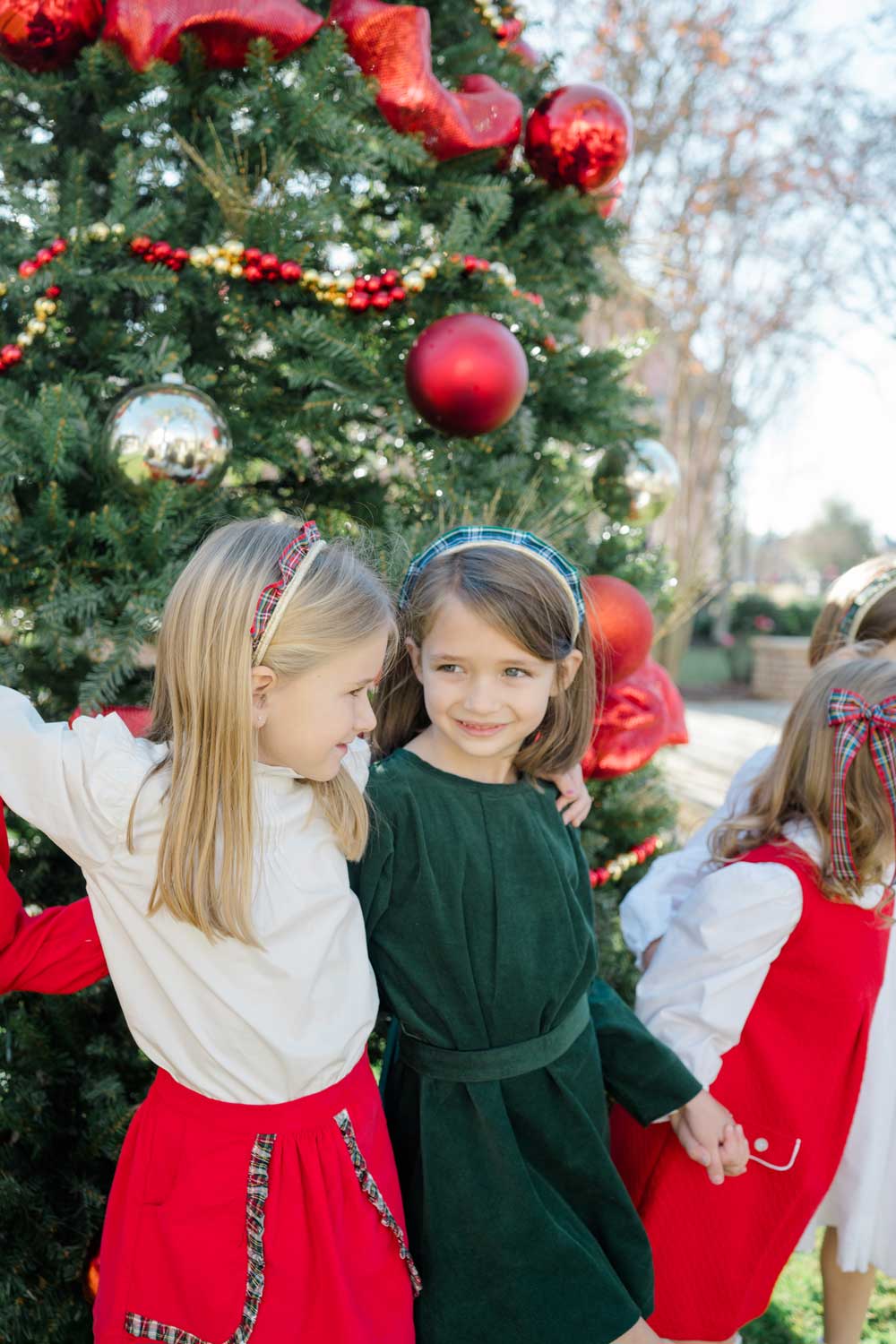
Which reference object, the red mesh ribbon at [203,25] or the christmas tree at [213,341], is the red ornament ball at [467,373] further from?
the red mesh ribbon at [203,25]

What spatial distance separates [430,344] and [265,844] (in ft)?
4.00

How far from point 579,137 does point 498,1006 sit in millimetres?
2136

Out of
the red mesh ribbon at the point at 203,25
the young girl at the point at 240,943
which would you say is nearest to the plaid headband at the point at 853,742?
the young girl at the point at 240,943

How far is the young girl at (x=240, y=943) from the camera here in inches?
54.1

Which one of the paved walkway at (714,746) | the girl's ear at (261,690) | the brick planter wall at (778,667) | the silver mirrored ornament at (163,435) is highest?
the silver mirrored ornament at (163,435)

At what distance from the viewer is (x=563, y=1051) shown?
→ 1.73 m

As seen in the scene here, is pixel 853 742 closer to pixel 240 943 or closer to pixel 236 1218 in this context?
pixel 240 943

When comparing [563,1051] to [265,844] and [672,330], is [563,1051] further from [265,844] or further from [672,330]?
[672,330]

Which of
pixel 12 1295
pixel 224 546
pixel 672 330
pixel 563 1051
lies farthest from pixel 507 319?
pixel 672 330

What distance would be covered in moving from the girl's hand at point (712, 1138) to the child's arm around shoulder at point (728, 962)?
0.27 feet

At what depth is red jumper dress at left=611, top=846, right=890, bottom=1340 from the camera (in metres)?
1.88

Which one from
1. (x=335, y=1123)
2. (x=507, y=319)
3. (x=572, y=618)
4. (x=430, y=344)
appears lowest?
(x=335, y=1123)

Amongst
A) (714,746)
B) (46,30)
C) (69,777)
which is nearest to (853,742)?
(69,777)

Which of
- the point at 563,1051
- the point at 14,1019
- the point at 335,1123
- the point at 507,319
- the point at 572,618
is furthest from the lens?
the point at 507,319
